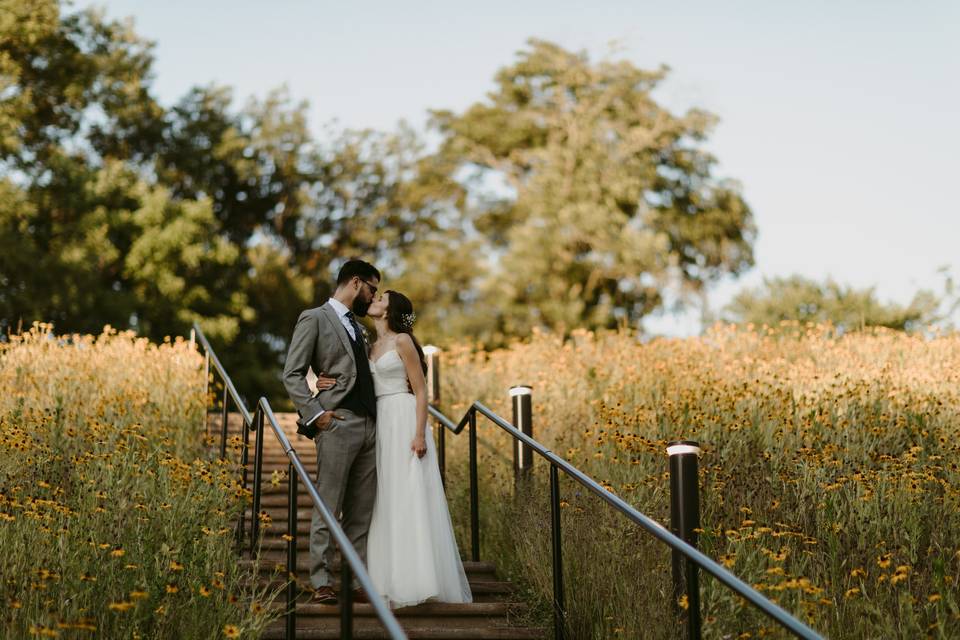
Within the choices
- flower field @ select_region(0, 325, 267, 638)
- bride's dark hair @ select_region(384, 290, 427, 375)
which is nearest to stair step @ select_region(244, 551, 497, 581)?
flower field @ select_region(0, 325, 267, 638)

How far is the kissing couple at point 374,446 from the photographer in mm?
5980

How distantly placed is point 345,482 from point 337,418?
364mm

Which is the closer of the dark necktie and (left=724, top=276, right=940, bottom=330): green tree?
the dark necktie

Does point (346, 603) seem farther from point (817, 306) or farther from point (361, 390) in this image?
point (817, 306)

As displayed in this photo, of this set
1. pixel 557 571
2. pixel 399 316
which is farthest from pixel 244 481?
pixel 557 571

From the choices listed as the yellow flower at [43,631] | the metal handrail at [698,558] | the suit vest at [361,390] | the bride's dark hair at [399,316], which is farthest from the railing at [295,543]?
the metal handrail at [698,558]

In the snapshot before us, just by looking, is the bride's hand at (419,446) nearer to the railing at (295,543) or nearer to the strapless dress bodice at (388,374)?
the strapless dress bodice at (388,374)

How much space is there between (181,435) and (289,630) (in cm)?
365

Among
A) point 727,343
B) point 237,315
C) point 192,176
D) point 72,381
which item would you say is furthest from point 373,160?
point 72,381

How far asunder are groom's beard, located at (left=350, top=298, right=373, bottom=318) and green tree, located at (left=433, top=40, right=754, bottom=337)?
17980mm

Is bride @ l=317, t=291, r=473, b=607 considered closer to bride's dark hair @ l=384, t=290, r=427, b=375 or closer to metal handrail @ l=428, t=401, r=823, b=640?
bride's dark hair @ l=384, t=290, r=427, b=375

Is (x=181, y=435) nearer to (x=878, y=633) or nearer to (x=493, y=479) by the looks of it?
(x=493, y=479)

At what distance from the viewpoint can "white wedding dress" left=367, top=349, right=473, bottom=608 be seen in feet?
19.8

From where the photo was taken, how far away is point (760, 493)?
6871 millimetres
